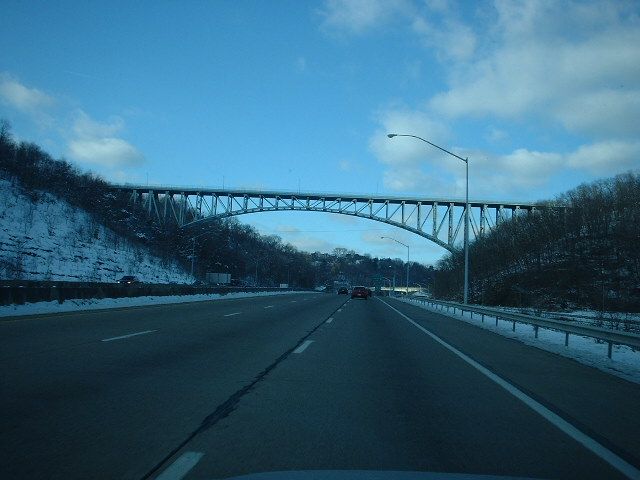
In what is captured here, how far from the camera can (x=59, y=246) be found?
5959 cm

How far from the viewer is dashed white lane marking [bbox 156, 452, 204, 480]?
4520 millimetres

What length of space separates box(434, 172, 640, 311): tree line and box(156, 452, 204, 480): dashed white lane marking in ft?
149

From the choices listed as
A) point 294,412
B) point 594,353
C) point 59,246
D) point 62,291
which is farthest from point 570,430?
point 59,246

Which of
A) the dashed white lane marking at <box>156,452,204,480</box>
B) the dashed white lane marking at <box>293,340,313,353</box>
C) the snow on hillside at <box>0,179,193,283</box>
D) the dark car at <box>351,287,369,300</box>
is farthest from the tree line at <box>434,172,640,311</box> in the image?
the dashed white lane marking at <box>156,452,204,480</box>

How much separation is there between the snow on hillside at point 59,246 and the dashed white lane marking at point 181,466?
45.8 meters

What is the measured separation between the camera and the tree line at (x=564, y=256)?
173 feet

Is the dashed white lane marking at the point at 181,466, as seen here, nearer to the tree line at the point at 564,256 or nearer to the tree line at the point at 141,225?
the tree line at the point at 564,256

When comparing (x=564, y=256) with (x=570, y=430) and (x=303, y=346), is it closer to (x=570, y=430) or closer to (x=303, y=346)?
(x=303, y=346)

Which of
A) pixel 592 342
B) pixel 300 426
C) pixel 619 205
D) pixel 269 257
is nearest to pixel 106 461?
pixel 300 426

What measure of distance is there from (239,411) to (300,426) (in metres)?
0.94

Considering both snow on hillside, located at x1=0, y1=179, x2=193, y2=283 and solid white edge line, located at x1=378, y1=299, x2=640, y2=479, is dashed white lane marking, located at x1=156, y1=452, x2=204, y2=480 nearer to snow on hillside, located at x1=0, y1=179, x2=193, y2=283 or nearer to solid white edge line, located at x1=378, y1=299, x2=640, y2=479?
solid white edge line, located at x1=378, y1=299, x2=640, y2=479

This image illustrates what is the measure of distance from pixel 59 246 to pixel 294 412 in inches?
2323

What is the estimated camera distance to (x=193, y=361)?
1064 cm

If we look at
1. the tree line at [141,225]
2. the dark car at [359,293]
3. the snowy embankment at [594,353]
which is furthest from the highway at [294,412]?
the tree line at [141,225]
